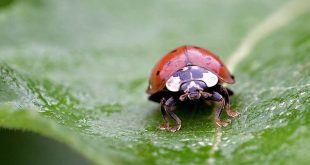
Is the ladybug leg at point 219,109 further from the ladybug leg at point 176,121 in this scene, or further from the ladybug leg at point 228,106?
the ladybug leg at point 176,121

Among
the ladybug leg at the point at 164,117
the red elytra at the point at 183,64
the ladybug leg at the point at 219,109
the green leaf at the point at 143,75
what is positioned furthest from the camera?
the red elytra at the point at 183,64

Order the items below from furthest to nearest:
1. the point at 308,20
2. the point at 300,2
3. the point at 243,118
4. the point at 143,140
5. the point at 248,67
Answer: the point at 300,2 → the point at 308,20 → the point at 248,67 → the point at 243,118 → the point at 143,140

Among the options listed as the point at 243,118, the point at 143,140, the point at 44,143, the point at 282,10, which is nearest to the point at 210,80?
the point at 243,118

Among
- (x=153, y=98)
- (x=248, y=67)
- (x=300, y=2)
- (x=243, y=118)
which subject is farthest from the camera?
(x=300, y=2)

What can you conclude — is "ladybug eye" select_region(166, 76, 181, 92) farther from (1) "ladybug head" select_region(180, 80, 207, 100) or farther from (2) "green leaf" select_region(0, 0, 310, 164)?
(2) "green leaf" select_region(0, 0, 310, 164)

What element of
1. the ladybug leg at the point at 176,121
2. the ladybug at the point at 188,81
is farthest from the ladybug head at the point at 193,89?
the ladybug leg at the point at 176,121

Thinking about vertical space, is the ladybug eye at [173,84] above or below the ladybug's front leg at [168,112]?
above

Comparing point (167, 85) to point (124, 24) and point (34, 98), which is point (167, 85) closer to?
point (34, 98)

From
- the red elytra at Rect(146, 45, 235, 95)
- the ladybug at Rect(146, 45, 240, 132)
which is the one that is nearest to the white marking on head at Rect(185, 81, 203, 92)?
the ladybug at Rect(146, 45, 240, 132)
